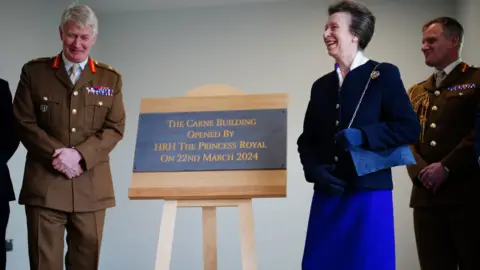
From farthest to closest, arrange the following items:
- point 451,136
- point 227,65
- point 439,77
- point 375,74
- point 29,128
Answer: point 227,65 → point 439,77 → point 451,136 → point 29,128 → point 375,74

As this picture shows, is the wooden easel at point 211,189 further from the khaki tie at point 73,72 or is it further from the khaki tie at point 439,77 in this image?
the khaki tie at point 439,77

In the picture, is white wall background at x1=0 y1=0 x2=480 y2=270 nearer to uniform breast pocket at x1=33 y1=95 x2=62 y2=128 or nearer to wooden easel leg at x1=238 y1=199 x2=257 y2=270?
uniform breast pocket at x1=33 y1=95 x2=62 y2=128

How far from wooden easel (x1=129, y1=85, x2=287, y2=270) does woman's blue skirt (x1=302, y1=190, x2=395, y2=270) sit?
1.25 ft

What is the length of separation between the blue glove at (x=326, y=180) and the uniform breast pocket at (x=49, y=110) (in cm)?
118

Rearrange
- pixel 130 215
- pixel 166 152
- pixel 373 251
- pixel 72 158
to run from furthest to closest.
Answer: pixel 130 215, pixel 166 152, pixel 72 158, pixel 373 251

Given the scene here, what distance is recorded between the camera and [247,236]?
2377mm

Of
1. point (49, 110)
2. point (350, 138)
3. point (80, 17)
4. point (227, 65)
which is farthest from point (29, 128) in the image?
point (227, 65)

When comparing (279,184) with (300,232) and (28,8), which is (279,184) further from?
(28,8)

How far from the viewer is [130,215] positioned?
4.96 metres

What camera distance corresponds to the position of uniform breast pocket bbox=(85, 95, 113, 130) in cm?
247

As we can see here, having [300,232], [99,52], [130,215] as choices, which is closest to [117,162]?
[130,215]

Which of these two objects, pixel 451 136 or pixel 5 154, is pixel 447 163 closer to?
pixel 451 136

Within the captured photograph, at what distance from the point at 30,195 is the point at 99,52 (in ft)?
10.2

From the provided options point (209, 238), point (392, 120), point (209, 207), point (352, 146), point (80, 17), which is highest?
point (80, 17)
